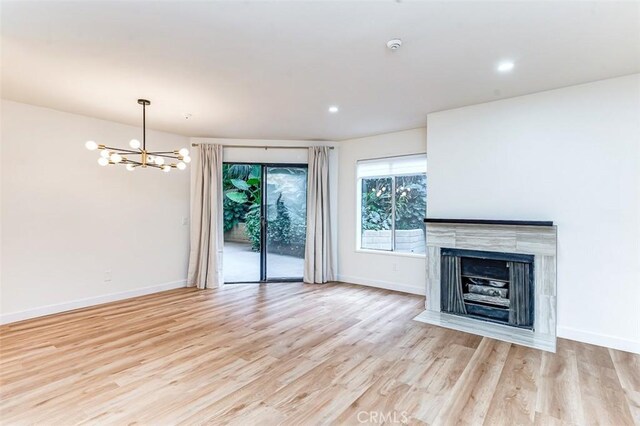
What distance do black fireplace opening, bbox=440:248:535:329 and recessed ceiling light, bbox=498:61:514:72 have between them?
1.95 meters

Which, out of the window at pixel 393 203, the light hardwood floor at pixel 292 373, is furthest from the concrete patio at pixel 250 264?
the light hardwood floor at pixel 292 373

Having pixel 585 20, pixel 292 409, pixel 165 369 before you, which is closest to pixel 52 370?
pixel 165 369

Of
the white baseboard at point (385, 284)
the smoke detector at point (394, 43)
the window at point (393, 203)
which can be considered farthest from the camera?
the window at point (393, 203)

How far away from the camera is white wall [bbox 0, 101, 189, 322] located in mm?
3771

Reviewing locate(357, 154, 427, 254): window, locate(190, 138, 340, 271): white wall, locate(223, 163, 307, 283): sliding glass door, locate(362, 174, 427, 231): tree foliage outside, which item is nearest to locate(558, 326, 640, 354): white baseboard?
locate(357, 154, 427, 254): window

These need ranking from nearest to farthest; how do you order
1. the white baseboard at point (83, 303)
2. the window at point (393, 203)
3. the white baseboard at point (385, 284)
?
the white baseboard at point (83, 303), the white baseboard at point (385, 284), the window at point (393, 203)

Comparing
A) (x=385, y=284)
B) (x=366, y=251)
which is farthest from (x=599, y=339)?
(x=366, y=251)

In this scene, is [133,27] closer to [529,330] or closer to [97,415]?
[97,415]

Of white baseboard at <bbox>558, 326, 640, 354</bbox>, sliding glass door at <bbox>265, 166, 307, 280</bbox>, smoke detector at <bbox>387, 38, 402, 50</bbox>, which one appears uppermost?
smoke detector at <bbox>387, 38, 402, 50</bbox>

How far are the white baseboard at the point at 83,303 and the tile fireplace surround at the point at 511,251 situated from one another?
409 cm

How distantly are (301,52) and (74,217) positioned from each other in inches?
153

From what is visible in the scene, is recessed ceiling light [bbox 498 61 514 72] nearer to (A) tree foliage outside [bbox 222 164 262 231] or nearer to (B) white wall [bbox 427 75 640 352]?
(B) white wall [bbox 427 75 640 352]

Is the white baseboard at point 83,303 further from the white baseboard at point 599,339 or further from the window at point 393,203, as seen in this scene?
the white baseboard at point 599,339

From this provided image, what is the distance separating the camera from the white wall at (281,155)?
18.6 feet
